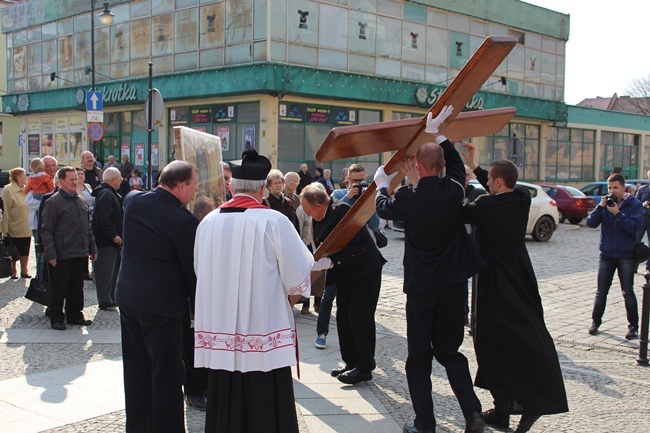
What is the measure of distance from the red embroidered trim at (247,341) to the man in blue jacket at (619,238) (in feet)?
17.6

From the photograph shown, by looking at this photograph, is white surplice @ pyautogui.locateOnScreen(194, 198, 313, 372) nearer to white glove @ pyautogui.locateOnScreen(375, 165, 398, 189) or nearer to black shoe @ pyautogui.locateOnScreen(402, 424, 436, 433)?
white glove @ pyautogui.locateOnScreen(375, 165, 398, 189)

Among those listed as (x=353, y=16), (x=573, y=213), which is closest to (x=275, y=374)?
(x=573, y=213)

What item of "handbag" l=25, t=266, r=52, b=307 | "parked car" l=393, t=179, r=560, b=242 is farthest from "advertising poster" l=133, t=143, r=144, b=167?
"handbag" l=25, t=266, r=52, b=307

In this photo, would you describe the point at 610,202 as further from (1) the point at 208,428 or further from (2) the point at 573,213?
(2) the point at 573,213

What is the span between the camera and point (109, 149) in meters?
31.8

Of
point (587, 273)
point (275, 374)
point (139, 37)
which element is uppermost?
point (139, 37)

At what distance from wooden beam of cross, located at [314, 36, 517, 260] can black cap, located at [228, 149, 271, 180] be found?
0.47 m

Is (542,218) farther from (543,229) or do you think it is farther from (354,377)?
(354,377)

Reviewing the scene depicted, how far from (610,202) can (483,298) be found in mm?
3764

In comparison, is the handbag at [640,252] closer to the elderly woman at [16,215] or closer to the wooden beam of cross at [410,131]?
the wooden beam of cross at [410,131]

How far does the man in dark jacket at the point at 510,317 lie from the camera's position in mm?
4891

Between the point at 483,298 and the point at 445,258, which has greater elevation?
the point at 445,258

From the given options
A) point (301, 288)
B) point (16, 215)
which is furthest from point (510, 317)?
point (16, 215)

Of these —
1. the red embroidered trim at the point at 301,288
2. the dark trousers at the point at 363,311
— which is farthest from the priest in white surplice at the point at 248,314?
the dark trousers at the point at 363,311
